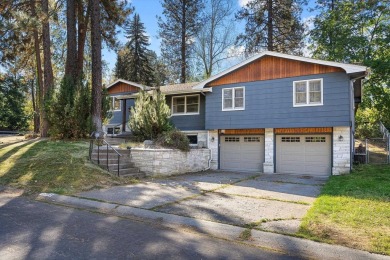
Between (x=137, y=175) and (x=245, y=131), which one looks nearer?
(x=137, y=175)

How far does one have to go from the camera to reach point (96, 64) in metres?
14.3

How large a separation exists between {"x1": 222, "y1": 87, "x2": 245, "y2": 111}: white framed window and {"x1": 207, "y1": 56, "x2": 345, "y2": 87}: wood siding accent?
1.43 ft

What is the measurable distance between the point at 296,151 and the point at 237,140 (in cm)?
305

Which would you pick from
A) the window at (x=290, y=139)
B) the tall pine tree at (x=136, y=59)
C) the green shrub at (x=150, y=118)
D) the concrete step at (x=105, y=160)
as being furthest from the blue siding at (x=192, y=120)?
the tall pine tree at (x=136, y=59)

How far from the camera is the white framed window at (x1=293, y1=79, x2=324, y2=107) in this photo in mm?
12734

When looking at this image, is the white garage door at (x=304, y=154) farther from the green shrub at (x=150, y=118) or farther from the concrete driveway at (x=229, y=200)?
the green shrub at (x=150, y=118)

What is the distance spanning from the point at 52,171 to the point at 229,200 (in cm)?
589

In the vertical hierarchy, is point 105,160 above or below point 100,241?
above

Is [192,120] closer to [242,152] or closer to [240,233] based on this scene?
[242,152]

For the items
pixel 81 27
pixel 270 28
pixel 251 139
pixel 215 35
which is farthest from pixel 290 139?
pixel 215 35

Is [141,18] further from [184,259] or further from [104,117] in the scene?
[184,259]

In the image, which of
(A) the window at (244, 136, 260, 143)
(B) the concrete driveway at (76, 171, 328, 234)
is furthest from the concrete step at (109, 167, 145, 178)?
(A) the window at (244, 136, 260, 143)

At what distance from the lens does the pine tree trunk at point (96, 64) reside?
46.4 feet

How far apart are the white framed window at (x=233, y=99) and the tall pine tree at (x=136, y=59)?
58.9ft
